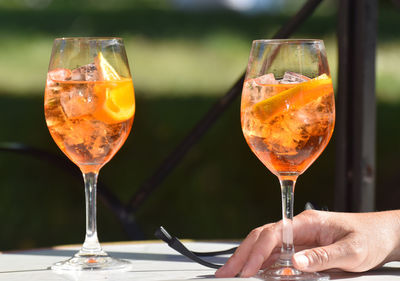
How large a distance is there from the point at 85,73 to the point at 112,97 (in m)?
0.07

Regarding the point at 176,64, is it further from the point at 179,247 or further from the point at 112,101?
the point at 179,247

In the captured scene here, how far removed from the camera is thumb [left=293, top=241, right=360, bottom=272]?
1257 millimetres

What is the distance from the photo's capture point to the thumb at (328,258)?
1257mm

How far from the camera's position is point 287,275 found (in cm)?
127

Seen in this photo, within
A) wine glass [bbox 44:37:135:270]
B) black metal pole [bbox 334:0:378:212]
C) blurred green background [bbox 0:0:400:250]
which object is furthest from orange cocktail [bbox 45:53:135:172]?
blurred green background [bbox 0:0:400:250]

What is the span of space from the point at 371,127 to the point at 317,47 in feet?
3.00

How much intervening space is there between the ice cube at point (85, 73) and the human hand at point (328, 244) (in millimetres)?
398

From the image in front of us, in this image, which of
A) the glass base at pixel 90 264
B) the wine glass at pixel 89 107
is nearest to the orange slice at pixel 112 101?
the wine glass at pixel 89 107

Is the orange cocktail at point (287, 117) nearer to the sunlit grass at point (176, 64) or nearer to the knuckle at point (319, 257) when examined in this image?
the knuckle at point (319, 257)

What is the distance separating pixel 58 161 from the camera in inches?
91.7

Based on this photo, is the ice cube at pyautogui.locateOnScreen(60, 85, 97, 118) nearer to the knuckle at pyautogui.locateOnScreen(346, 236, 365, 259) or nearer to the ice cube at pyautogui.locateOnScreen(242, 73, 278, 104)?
the ice cube at pyautogui.locateOnScreen(242, 73, 278, 104)

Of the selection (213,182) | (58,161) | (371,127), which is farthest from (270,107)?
(213,182)

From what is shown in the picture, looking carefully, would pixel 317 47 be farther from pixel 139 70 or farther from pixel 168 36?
pixel 168 36

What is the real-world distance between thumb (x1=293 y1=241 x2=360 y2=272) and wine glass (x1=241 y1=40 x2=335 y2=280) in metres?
0.03
